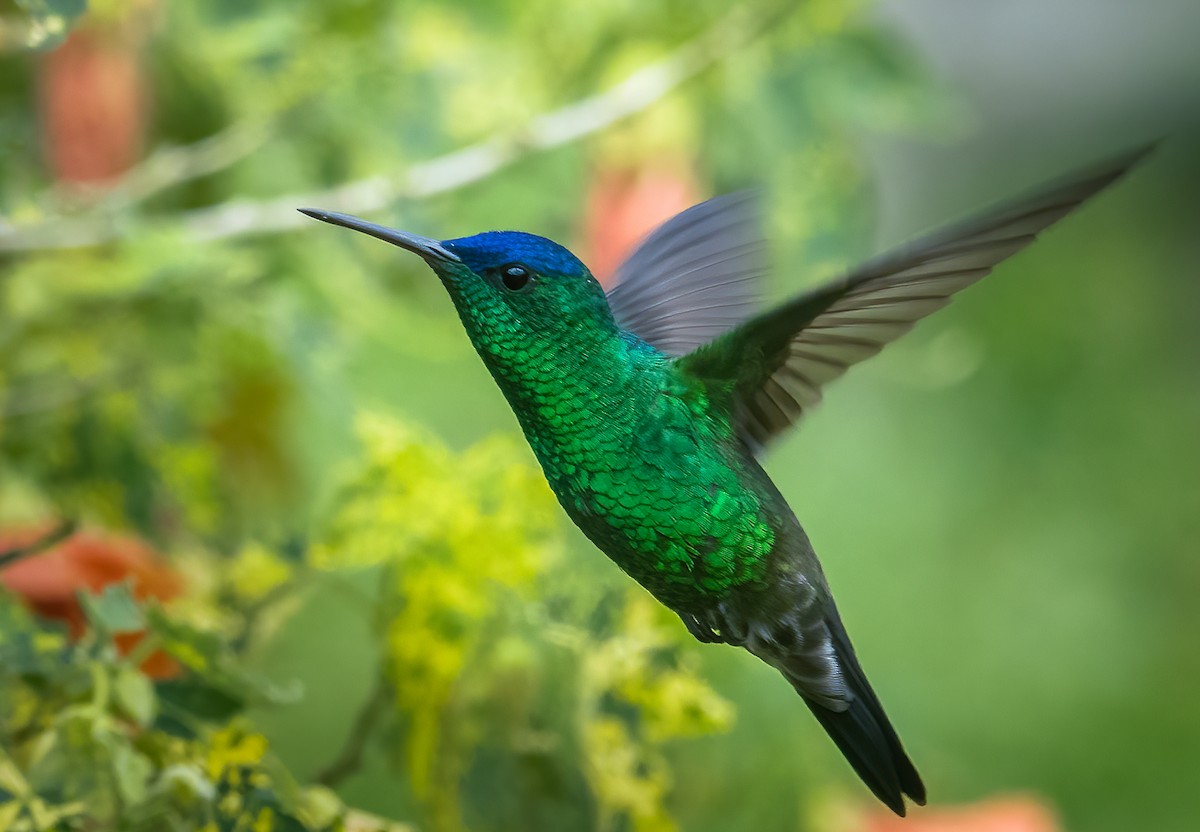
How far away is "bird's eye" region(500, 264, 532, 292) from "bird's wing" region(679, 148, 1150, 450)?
0.24ft

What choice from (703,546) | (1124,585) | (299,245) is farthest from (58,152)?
(1124,585)

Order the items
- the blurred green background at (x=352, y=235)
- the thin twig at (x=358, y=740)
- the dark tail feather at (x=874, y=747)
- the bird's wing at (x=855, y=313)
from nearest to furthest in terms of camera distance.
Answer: the bird's wing at (x=855, y=313) → the dark tail feather at (x=874, y=747) → the thin twig at (x=358, y=740) → the blurred green background at (x=352, y=235)

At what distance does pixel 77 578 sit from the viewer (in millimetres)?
662

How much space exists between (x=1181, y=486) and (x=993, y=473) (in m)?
0.32

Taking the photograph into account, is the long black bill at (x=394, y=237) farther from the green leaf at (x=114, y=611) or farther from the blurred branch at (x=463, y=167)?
the blurred branch at (x=463, y=167)

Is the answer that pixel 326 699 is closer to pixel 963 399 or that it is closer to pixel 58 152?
pixel 58 152

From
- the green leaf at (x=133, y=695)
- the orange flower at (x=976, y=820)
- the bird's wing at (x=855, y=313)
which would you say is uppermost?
the bird's wing at (x=855, y=313)

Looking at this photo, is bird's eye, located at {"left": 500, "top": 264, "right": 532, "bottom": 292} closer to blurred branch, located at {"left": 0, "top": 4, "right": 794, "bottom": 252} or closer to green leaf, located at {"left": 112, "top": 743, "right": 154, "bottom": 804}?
green leaf, located at {"left": 112, "top": 743, "right": 154, "bottom": 804}

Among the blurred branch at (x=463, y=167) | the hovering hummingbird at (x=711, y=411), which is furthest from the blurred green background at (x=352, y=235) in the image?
the hovering hummingbird at (x=711, y=411)

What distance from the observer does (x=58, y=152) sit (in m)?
0.91

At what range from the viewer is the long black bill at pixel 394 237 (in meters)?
0.37

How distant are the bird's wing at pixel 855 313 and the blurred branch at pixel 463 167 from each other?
38 cm

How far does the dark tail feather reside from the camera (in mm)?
468

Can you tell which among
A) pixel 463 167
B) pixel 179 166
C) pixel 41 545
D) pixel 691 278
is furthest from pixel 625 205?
pixel 41 545
